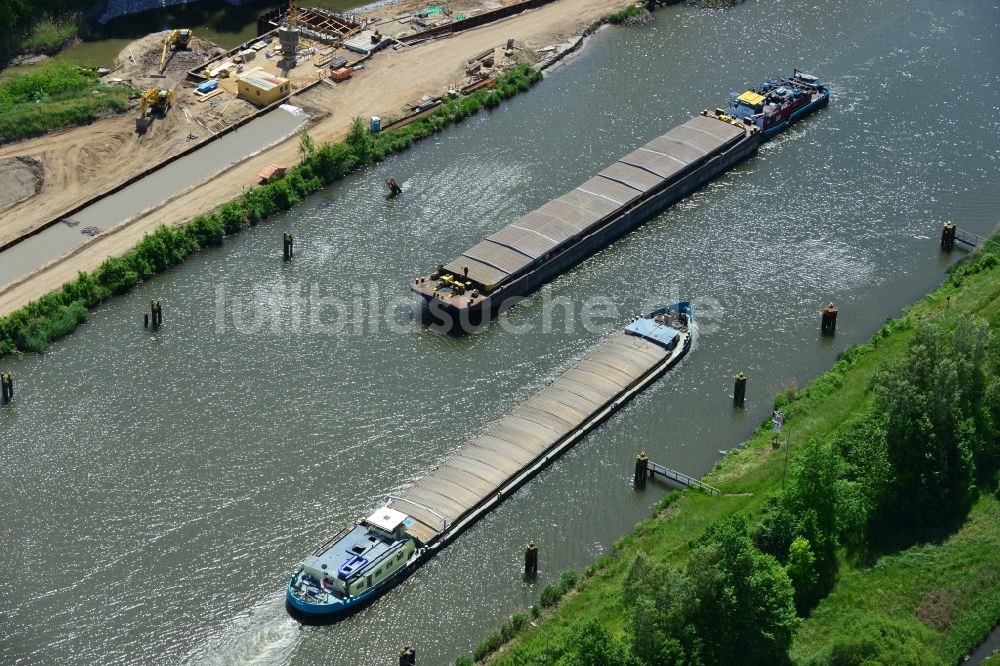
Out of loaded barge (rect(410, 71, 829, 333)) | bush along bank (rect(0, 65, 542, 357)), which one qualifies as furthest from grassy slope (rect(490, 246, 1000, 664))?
bush along bank (rect(0, 65, 542, 357))

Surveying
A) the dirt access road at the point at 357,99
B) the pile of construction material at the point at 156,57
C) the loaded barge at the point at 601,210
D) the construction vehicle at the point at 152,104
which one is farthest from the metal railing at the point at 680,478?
the pile of construction material at the point at 156,57

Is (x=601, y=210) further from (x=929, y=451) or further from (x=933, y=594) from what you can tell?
(x=933, y=594)

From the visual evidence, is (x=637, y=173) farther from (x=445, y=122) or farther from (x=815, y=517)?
(x=815, y=517)

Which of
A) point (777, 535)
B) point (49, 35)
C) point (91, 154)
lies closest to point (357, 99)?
point (91, 154)

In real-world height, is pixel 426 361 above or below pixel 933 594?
above

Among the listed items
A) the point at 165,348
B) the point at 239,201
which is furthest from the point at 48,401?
the point at 239,201

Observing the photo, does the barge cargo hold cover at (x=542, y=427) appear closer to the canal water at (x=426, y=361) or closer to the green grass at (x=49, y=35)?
the canal water at (x=426, y=361)
